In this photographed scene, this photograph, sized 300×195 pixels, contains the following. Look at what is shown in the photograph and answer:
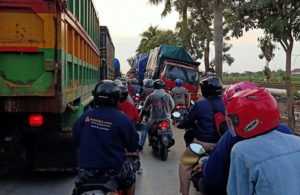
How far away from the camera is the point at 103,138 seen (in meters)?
3.37

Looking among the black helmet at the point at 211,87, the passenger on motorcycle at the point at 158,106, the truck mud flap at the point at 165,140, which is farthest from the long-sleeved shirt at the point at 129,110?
the passenger on motorcycle at the point at 158,106

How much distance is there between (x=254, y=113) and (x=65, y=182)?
4512 millimetres

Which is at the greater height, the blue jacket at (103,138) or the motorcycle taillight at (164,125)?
the blue jacket at (103,138)

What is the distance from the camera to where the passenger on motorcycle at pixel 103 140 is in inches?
133

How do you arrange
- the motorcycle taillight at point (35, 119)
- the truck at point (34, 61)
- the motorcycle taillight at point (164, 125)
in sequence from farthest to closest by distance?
the motorcycle taillight at point (164, 125) → the motorcycle taillight at point (35, 119) → the truck at point (34, 61)

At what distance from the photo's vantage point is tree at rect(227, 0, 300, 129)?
27.5ft

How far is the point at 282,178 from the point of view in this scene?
1815 millimetres

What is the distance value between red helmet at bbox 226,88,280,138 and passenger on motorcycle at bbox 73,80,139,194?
1581 millimetres

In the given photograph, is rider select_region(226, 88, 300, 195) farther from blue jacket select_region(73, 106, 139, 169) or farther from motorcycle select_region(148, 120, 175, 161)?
motorcycle select_region(148, 120, 175, 161)

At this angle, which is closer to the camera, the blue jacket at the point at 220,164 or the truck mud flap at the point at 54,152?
the blue jacket at the point at 220,164

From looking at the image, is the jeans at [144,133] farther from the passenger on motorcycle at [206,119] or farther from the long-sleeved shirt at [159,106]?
the passenger on motorcycle at [206,119]

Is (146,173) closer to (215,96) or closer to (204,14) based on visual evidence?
(215,96)

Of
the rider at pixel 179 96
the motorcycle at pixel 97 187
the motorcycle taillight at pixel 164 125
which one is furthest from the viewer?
the rider at pixel 179 96

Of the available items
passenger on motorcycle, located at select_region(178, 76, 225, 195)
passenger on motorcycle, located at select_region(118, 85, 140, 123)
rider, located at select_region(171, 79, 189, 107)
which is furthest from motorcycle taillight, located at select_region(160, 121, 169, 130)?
rider, located at select_region(171, 79, 189, 107)
